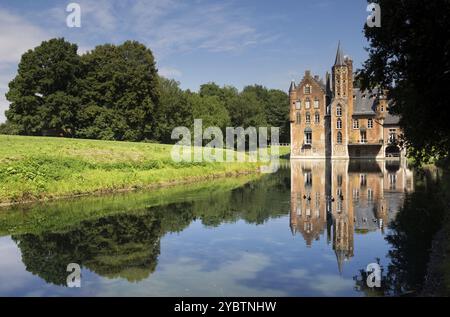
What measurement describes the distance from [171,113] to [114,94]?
50.8 feet

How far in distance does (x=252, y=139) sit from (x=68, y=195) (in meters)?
79.7

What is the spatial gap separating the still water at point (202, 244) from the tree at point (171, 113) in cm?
4706

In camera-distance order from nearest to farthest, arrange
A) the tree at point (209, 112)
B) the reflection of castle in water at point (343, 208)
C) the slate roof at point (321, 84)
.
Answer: the reflection of castle in water at point (343, 208) → the tree at point (209, 112) → the slate roof at point (321, 84)

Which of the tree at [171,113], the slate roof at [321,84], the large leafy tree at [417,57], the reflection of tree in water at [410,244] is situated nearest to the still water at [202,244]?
the reflection of tree in water at [410,244]

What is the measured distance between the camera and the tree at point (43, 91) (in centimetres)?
6288

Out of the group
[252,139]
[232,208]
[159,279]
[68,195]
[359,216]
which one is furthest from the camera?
[252,139]

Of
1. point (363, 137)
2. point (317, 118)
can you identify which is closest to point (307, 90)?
point (317, 118)

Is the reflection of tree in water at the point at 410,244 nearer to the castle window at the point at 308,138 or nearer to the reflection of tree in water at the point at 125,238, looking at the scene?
the reflection of tree in water at the point at 125,238

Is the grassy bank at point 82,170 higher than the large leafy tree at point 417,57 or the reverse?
the reverse

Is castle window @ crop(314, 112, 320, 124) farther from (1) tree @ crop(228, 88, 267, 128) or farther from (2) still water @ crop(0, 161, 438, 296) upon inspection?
(2) still water @ crop(0, 161, 438, 296)
